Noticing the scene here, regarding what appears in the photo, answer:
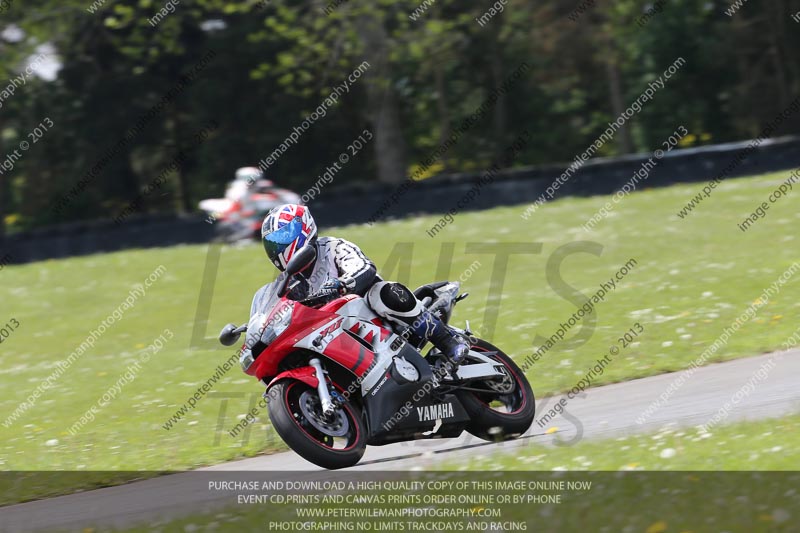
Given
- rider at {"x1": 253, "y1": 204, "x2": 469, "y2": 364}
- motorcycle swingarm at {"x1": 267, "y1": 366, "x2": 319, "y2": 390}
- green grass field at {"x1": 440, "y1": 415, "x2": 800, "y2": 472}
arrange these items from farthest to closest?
rider at {"x1": 253, "y1": 204, "x2": 469, "y2": 364} → motorcycle swingarm at {"x1": 267, "y1": 366, "x2": 319, "y2": 390} → green grass field at {"x1": 440, "y1": 415, "x2": 800, "y2": 472}

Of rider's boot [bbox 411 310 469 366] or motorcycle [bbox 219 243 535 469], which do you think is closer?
motorcycle [bbox 219 243 535 469]

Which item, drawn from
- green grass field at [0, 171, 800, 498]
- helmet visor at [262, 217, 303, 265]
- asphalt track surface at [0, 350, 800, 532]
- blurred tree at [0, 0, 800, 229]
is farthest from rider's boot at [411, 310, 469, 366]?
blurred tree at [0, 0, 800, 229]

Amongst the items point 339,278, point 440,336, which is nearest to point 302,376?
point 339,278

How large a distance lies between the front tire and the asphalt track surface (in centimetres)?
22

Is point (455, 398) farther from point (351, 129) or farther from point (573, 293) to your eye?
point (351, 129)

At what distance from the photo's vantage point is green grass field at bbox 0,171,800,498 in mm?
10875

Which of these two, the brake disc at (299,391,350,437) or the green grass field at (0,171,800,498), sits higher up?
the brake disc at (299,391,350,437)

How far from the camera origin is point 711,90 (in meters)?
44.6

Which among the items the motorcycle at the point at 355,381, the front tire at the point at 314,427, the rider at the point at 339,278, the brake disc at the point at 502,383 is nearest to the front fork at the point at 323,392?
the motorcycle at the point at 355,381

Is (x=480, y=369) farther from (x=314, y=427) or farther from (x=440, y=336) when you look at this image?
(x=314, y=427)

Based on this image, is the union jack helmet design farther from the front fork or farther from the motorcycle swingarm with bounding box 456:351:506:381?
the motorcycle swingarm with bounding box 456:351:506:381

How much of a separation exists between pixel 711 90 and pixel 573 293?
103ft

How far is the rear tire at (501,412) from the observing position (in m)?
8.33

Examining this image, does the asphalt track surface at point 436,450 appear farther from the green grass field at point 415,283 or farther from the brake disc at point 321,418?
the green grass field at point 415,283
